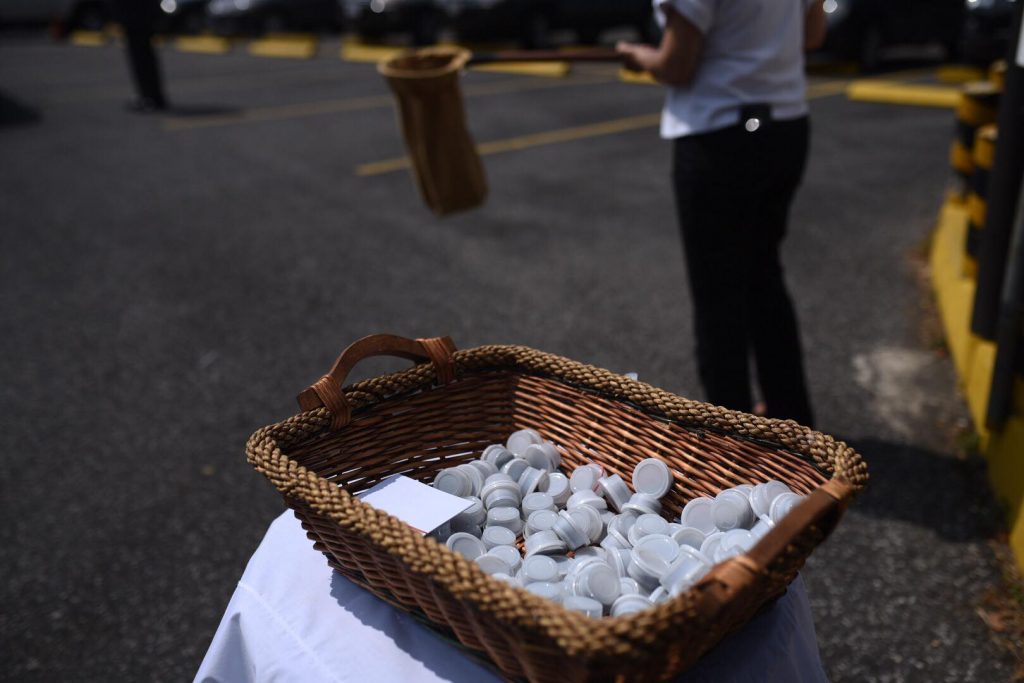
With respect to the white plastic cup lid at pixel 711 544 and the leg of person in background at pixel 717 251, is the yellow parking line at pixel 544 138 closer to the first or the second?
the leg of person in background at pixel 717 251

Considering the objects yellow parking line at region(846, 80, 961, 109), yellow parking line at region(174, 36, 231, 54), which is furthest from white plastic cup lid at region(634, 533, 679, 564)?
yellow parking line at region(174, 36, 231, 54)

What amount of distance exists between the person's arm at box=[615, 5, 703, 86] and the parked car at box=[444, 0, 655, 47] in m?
11.0

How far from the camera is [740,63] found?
222 cm

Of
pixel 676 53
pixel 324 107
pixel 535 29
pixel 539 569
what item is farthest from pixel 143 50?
pixel 539 569

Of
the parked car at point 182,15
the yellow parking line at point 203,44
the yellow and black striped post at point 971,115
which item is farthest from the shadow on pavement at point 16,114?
the yellow and black striped post at point 971,115

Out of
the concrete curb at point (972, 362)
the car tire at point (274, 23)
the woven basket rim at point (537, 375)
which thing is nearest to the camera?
the woven basket rim at point (537, 375)

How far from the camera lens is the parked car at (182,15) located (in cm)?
1852

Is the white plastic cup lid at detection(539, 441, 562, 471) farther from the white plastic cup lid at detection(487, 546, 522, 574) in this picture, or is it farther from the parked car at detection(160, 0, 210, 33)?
the parked car at detection(160, 0, 210, 33)

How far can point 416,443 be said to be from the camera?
61.0 inches

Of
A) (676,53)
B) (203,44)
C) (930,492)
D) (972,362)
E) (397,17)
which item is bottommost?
(930,492)

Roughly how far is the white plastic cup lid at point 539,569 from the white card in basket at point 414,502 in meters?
0.14

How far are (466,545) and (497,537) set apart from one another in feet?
0.27

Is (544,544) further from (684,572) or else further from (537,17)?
(537,17)

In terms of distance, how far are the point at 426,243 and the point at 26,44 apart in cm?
1830
